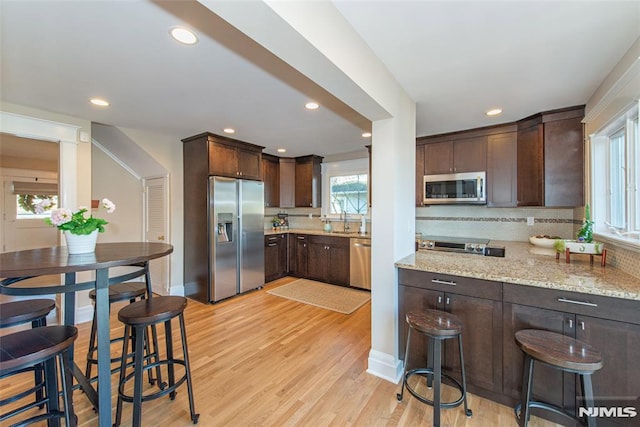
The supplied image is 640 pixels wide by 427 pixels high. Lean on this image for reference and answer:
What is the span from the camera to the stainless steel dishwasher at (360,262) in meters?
4.27

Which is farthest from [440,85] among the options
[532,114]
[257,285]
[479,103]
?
[257,285]

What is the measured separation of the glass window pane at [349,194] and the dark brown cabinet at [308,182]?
291 millimetres

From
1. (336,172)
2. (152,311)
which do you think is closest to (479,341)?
(152,311)

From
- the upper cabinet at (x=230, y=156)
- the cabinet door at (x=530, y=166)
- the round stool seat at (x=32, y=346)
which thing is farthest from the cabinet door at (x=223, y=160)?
the cabinet door at (x=530, y=166)

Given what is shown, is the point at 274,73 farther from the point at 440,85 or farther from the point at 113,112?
the point at 113,112

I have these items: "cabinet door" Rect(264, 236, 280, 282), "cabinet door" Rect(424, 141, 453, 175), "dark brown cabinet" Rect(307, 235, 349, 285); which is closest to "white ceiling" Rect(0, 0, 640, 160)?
"cabinet door" Rect(424, 141, 453, 175)

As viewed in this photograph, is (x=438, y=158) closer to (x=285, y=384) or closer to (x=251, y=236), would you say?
(x=251, y=236)

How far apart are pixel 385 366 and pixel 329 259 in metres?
2.62

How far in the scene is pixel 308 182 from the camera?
532cm

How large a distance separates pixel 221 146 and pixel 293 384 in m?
3.17

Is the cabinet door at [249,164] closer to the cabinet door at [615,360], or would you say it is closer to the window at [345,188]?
the window at [345,188]

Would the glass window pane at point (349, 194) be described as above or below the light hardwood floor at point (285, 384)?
above

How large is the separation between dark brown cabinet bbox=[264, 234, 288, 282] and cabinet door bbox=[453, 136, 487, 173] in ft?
10.4

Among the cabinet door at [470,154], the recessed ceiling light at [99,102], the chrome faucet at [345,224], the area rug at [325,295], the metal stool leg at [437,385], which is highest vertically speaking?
the recessed ceiling light at [99,102]
